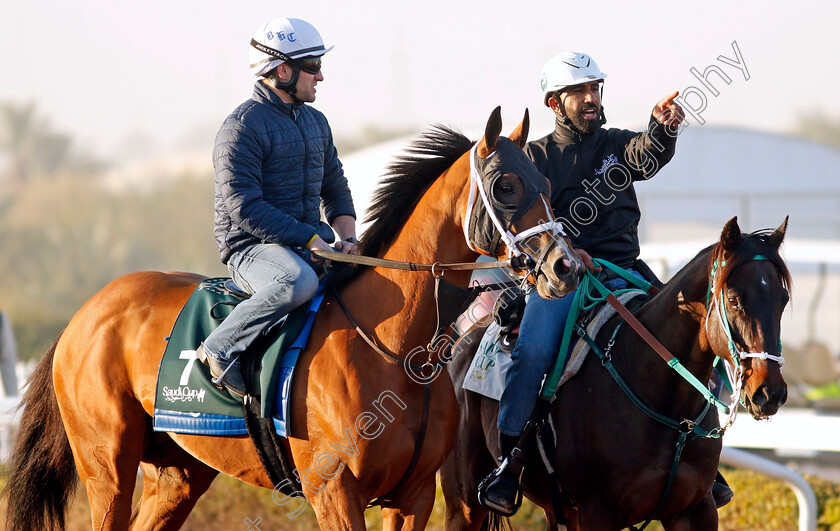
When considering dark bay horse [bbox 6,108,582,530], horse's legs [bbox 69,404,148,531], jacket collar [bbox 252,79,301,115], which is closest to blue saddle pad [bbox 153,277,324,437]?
dark bay horse [bbox 6,108,582,530]

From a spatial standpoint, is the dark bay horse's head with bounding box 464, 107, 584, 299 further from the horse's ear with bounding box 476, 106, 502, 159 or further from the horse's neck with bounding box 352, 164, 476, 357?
the horse's neck with bounding box 352, 164, 476, 357

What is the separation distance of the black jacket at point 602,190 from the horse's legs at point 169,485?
90.3 inches

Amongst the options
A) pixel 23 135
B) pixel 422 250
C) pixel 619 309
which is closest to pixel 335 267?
pixel 422 250

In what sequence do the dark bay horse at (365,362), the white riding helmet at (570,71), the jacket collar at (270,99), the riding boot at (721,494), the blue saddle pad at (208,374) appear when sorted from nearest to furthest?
the dark bay horse at (365,362), the blue saddle pad at (208,374), the jacket collar at (270,99), the riding boot at (721,494), the white riding helmet at (570,71)

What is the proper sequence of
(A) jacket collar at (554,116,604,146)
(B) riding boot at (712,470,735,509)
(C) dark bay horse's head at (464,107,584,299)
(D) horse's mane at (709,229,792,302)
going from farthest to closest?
1. (A) jacket collar at (554,116,604,146)
2. (B) riding boot at (712,470,735,509)
3. (D) horse's mane at (709,229,792,302)
4. (C) dark bay horse's head at (464,107,584,299)

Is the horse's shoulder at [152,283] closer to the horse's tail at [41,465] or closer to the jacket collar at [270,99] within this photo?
the horse's tail at [41,465]

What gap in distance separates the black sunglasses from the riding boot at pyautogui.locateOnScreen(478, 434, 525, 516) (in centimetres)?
193

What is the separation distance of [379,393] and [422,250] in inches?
24.2

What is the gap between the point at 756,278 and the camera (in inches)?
154

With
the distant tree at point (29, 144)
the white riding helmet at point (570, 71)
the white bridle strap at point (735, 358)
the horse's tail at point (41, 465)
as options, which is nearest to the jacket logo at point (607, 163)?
the white riding helmet at point (570, 71)

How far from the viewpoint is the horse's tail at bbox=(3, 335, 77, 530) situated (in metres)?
4.98

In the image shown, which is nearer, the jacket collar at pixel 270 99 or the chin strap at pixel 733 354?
the chin strap at pixel 733 354

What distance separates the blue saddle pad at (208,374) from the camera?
4.09m

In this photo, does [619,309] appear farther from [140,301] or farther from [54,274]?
[54,274]
